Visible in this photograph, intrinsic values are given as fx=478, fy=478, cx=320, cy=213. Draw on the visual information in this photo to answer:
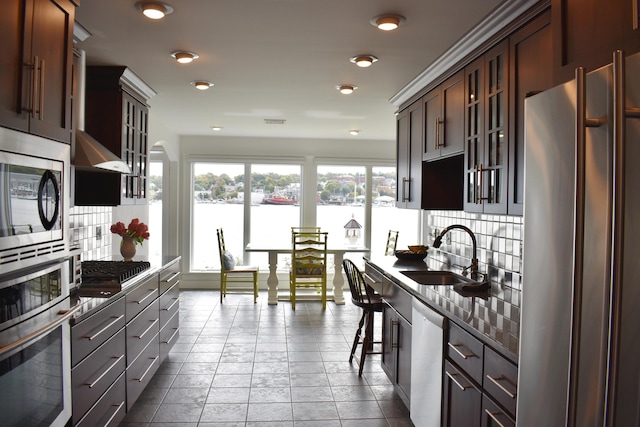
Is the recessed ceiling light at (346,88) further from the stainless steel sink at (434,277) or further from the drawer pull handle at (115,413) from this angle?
A: the drawer pull handle at (115,413)

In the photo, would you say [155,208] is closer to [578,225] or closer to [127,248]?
[127,248]

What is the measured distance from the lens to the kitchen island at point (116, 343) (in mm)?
2262

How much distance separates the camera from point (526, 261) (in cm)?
136

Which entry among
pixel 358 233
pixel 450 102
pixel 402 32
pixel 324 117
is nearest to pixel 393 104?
pixel 324 117

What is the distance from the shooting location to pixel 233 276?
7555 millimetres

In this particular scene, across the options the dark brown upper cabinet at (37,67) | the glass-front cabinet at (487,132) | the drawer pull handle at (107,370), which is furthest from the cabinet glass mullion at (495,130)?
the drawer pull handle at (107,370)

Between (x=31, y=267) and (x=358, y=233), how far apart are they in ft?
19.5

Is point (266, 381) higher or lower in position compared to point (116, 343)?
lower

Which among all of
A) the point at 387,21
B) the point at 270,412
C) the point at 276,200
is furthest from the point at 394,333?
the point at 276,200

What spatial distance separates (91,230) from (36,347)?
246 centimetres

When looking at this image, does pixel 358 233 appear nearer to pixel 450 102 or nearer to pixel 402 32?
pixel 450 102

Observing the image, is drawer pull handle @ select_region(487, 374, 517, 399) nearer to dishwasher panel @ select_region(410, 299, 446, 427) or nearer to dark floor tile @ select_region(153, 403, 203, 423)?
dishwasher panel @ select_region(410, 299, 446, 427)

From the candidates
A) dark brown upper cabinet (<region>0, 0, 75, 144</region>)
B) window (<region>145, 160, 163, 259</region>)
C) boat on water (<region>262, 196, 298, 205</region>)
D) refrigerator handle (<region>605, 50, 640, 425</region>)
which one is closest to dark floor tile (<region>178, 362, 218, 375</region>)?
dark brown upper cabinet (<region>0, 0, 75, 144</region>)

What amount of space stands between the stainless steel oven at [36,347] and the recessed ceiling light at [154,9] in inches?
52.0
